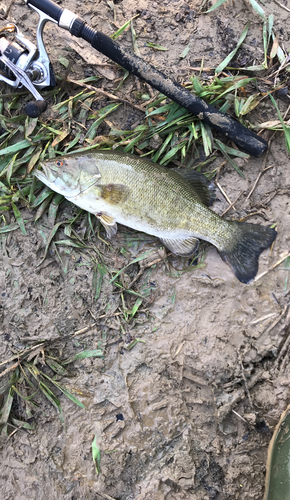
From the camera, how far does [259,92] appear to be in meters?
3.54

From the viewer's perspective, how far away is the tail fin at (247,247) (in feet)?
10.9

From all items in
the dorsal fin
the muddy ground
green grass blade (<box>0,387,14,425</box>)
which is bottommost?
green grass blade (<box>0,387,14,425</box>)

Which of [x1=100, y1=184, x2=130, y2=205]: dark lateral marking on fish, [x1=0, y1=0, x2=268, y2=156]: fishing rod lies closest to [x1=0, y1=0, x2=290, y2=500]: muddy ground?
[x1=0, y1=0, x2=268, y2=156]: fishing rod

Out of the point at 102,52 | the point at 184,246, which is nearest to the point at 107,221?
the point at 184,246

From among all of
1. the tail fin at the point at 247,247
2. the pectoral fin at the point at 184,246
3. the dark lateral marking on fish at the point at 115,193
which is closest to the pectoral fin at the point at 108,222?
the dark lateral marking on fish at the point at 115,193

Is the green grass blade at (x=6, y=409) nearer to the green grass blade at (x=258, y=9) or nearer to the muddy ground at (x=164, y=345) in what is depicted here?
the muddy ground at (x=164, y=345)

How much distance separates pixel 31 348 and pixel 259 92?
3567 mm

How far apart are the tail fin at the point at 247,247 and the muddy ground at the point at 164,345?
0.50 feet

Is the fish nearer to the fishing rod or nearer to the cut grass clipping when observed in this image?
the fishing rod

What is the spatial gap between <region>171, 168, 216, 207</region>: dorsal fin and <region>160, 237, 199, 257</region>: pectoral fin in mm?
440

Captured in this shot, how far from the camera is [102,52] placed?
129 inches

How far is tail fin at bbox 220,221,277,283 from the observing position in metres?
3.31

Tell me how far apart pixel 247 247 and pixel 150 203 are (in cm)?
105

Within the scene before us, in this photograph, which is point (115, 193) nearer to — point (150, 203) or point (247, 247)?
point (150, 203)
